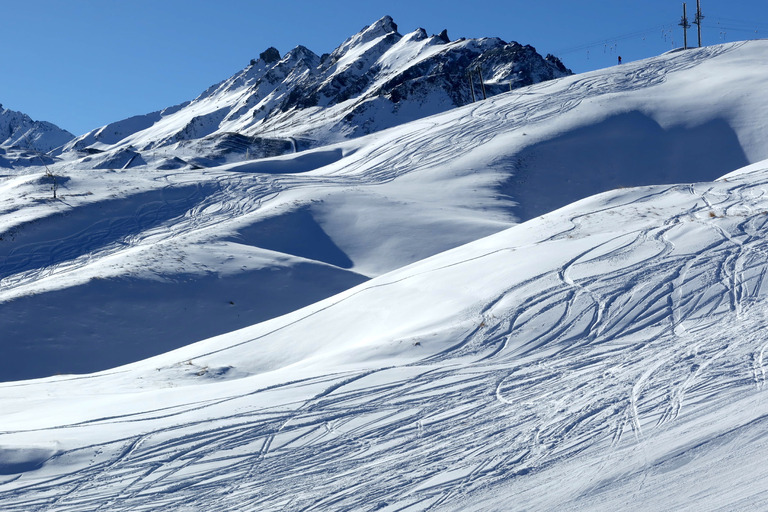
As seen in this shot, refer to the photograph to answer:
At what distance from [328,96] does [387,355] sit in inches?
3943

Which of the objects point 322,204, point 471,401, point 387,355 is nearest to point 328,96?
point 322,204

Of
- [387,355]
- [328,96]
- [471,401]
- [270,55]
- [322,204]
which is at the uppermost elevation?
[270,55]

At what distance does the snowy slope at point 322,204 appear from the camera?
62.2ft

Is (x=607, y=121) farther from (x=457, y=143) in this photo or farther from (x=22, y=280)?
(x=22, y=280)

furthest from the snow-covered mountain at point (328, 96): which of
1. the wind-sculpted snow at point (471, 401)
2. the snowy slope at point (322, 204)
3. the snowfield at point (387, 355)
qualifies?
the wind-sculpted snow at point (471, 401)

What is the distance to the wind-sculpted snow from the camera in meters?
6.18

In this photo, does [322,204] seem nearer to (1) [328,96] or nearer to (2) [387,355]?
(2) [387,355]

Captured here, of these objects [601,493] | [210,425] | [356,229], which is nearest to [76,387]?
[210,425]

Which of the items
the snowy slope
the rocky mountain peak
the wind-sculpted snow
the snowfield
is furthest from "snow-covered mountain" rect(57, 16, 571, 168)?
the wind-sculpted snow

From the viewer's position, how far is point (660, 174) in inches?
1221

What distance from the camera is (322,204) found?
26.7m

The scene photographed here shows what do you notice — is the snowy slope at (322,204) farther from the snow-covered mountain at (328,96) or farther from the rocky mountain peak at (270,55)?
the rocky mountain peak at (270,55)

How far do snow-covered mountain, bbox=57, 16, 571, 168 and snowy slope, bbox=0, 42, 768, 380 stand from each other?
15.4m

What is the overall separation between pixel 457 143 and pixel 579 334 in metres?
25.9
